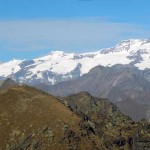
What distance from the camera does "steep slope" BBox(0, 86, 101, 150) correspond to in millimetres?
135875

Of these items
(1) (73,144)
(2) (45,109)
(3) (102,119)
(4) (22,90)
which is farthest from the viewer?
(3) (102,119)

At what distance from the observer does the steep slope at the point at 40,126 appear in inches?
5349

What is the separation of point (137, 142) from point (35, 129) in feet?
123

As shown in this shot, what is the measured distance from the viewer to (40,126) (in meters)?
139

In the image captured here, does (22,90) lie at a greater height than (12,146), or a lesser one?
greater

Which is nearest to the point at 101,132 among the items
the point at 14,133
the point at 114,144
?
the point at 114,144

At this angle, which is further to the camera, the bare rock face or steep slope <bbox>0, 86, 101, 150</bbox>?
the bare rock face

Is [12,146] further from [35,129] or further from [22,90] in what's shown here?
[22,90]

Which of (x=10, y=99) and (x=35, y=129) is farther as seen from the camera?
(x=10, y=99)

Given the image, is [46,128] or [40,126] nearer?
[46,128]

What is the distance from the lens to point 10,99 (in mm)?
154125

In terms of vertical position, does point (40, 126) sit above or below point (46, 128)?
above

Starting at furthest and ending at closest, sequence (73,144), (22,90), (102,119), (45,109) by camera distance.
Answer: (102,119) → (22,90) → (45,109) → (73,144)

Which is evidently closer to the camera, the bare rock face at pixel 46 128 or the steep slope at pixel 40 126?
the steep slope at pixel 40 126
